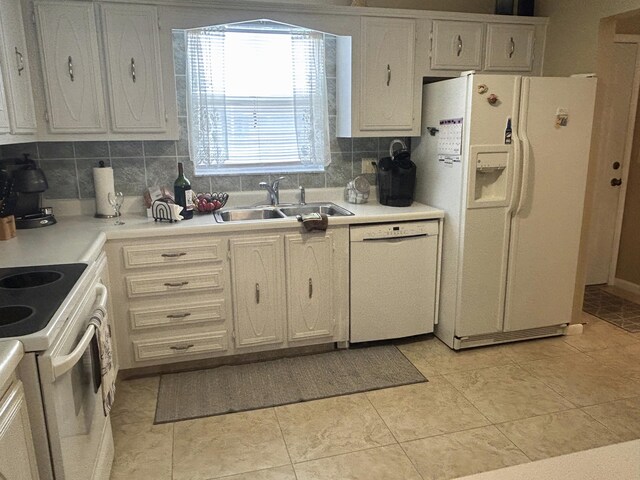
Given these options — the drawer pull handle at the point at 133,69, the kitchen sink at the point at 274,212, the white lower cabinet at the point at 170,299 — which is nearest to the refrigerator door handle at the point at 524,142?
the kitchen sink at the point at 274,212

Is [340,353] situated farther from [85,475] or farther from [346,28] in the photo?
[346,28]

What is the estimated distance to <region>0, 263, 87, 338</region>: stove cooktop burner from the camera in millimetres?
1312

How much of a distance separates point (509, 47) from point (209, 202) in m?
2.26

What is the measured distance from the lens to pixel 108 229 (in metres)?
2.60

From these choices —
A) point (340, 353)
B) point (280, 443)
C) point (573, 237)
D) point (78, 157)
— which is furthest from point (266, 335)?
point (573, 237)

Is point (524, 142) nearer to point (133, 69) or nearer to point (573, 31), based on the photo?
point (573, 31)

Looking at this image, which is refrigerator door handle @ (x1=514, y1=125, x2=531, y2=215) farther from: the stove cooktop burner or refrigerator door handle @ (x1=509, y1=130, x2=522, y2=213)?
the stove cooktop burner

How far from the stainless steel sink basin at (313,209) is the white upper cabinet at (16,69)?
1.53m

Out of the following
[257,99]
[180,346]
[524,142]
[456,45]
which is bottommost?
[180,346]

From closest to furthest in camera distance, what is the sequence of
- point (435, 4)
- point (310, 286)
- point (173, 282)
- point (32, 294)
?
point (32, 294) < point (173, 282) < point (310, 286) < point (435, 4)

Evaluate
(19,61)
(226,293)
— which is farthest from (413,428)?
(19,61)

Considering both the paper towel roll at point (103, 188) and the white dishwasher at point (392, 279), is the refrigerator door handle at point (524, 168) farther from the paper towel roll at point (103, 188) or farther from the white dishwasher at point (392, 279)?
the paper towel roll at point (103, 188)

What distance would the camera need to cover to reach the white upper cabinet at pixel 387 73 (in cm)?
305

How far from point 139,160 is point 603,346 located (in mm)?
3229
